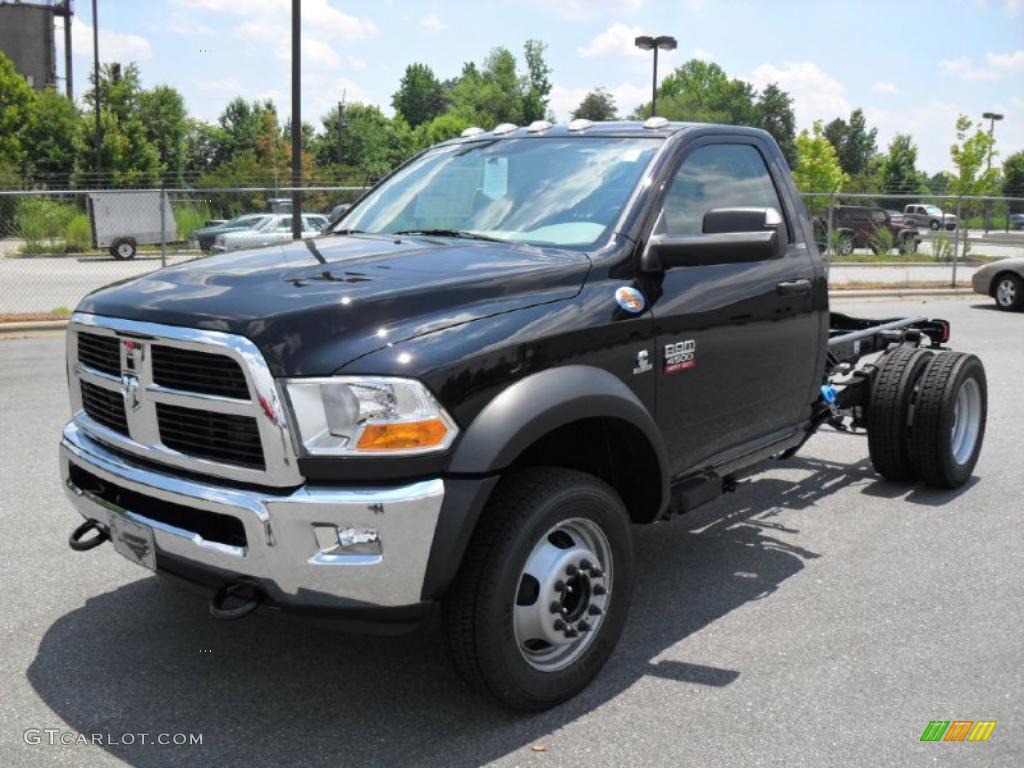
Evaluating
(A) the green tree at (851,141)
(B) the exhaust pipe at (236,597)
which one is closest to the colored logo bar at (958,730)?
(B) the exhaust pipe at (236,597)

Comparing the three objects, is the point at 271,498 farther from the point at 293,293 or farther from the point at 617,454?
the point at 617,454

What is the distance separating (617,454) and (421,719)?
1235 mm

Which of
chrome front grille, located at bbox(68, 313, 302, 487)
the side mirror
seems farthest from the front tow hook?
the side mirror

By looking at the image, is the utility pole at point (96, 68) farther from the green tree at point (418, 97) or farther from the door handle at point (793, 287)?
the green tree at point (418, 97)

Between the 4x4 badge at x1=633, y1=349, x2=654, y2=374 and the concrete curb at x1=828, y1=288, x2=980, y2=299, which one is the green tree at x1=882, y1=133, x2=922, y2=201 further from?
the 4x4 badge at x1=633, y1=349, x2=654, y2=374

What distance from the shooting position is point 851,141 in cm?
12331

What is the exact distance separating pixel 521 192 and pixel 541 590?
71.5 inches

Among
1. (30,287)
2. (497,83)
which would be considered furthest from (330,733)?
(497,83)

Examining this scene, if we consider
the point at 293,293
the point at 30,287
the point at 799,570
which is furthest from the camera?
the point at 30,287

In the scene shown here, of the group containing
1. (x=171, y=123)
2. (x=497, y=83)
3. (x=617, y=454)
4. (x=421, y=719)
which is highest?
(x=497, y=83)

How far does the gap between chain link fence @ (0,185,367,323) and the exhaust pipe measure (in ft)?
43.7

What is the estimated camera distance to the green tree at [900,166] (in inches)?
2931

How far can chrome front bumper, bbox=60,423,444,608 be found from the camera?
117 inches

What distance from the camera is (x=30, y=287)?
1708 cm
